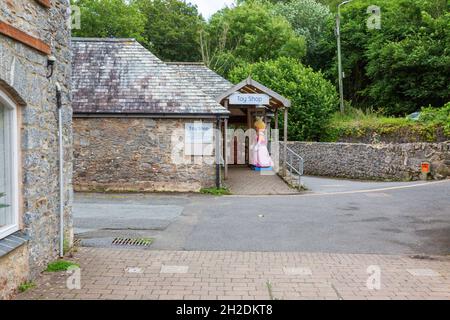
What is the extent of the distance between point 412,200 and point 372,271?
7.98 metres

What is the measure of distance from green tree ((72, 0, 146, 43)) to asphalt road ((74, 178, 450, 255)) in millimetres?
26331

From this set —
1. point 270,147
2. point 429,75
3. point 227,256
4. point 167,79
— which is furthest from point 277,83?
point 227,256

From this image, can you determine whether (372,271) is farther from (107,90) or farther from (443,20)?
(443,20)

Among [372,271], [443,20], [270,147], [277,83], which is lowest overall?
[372,271]

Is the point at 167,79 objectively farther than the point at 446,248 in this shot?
Yes

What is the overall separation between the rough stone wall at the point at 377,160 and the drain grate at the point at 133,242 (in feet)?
50.2

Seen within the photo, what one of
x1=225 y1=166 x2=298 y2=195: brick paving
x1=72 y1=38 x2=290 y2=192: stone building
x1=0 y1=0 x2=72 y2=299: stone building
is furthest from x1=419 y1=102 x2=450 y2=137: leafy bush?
x1=0 y1=0 x2=72 y2=299: stone building

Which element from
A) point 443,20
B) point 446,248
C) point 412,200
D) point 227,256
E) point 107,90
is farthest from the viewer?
point 443,20

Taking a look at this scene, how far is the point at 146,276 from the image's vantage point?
22.2 ft

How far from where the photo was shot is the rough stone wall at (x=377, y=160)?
→ 20531 millimetres

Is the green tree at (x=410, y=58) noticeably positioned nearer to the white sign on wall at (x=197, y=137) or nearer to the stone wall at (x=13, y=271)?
the white sign on wall at (x=197, y=137)

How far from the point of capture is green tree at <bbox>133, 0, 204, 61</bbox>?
1695 inches

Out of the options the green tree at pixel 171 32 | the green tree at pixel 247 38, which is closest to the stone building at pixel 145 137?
the green tree at pixel 247 38

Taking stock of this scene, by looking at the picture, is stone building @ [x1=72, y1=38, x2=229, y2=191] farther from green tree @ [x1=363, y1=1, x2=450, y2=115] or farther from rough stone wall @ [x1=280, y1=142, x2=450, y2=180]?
green tree @ [x1=363, y1=1, x2=450, y2=115]
